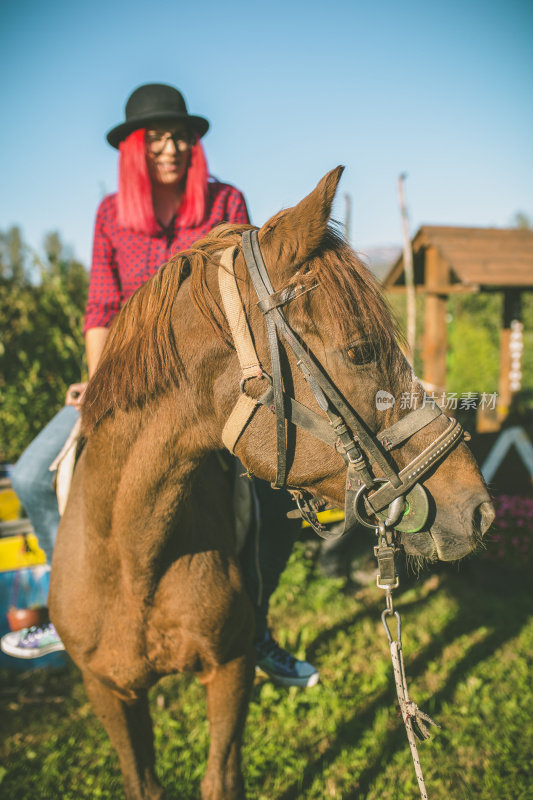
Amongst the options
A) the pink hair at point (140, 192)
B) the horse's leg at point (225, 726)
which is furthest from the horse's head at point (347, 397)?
the pink hair at point (140, 192)

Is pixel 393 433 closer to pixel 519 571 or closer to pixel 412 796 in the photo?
pixel 412 796

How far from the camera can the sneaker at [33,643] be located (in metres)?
3.07

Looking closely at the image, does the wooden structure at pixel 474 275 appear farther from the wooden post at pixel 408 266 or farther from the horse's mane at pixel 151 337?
the horse's mane at pixel 151 337

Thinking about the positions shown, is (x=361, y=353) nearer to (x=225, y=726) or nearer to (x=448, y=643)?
(x=225, y=726)

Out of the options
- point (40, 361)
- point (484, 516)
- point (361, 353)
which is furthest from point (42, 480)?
point (40, 361)

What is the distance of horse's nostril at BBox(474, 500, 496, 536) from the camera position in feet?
5.05

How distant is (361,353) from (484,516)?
642mm

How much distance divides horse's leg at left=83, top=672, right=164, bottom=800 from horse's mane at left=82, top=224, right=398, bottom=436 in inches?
53.3

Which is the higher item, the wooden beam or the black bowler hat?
the black bowler hat

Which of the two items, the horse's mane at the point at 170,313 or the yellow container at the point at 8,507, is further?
the yellow container at the point at 8,507

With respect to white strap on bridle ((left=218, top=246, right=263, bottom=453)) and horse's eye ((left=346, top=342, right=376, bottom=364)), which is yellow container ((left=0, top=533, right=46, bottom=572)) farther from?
horse's eye ((left=346, top=342, right=376, bottom=364))

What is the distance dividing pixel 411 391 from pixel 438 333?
716 centimetres

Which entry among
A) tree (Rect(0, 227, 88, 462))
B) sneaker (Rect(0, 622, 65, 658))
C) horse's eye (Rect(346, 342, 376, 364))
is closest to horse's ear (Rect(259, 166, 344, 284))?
horse's eye (Rect(346, 342, 376, 364))

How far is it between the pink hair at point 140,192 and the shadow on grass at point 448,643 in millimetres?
3326
